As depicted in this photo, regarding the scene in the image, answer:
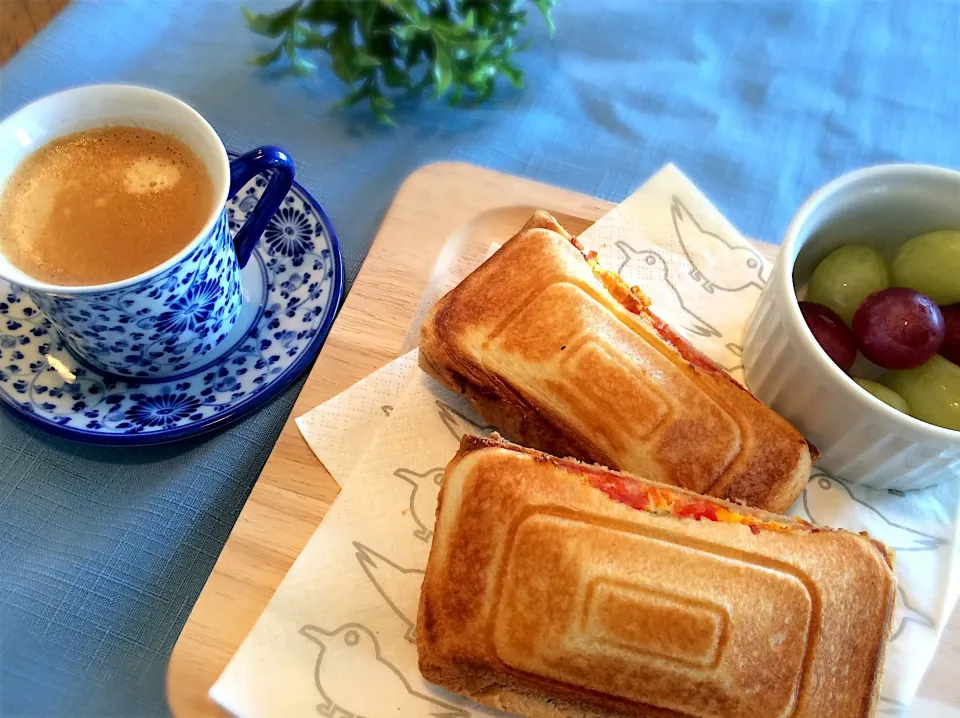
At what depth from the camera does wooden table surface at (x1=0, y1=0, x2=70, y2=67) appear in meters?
1.74

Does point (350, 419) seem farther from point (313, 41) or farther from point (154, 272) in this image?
point (313, 41)

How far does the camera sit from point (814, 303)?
1.08 metres

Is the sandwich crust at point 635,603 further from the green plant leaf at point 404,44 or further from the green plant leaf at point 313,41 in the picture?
the green plant leaf at point 313,41

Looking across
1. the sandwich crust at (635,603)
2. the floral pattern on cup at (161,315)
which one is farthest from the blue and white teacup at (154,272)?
the sandwich crust at (635,603)

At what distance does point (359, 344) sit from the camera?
1199 mm

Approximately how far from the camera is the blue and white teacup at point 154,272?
99cm

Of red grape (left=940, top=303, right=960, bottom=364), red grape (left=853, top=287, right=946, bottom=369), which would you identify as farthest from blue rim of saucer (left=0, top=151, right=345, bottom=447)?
red grape (left=940, top=303, right=960, bottom=364)

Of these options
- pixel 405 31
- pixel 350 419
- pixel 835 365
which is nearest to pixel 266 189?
pixel 350 419

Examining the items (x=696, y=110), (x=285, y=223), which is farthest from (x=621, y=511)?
(x=696, y=110)

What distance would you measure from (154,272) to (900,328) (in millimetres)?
992

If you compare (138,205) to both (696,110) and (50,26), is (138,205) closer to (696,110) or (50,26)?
(50,26)

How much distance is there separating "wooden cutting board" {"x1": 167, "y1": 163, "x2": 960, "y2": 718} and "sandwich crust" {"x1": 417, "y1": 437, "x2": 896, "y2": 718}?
0.23 meters

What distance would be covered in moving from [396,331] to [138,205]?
0.43 meters

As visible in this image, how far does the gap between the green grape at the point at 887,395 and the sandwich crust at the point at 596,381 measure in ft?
0.37
